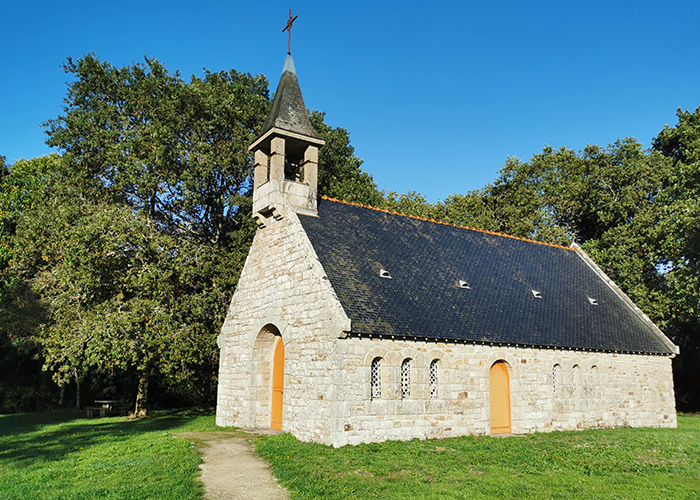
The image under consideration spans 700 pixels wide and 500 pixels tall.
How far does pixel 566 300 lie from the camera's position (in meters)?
20.5

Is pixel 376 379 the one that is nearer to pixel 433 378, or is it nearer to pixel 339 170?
pixel 433 378

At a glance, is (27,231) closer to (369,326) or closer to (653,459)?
(369,326)

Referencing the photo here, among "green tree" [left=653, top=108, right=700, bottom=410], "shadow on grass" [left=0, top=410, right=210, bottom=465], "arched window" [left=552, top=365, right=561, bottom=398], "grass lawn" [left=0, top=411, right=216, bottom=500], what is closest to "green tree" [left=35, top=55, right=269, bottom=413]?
"shadow on grass" [left=0, top=410, right=210, bottom=465]

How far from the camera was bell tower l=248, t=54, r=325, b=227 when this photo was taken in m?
17.4

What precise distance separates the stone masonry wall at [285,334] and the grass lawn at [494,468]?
1.22 m

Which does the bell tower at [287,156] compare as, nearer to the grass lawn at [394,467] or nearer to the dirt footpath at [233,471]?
the dirt footpath at [233,471]

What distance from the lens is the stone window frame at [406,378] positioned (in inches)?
552

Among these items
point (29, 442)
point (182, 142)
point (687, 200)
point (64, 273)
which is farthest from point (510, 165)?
point (29, 442)

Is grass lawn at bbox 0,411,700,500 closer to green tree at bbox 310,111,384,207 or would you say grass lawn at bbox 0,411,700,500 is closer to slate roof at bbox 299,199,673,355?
slate roof at bbox 299,199,673,355

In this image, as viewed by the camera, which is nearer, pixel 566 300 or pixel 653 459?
pixel 653 459

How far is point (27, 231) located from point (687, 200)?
27458 millimetres

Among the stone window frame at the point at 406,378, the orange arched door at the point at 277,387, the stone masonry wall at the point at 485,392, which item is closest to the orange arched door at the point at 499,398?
the stone masonry wall at the point at 485,392

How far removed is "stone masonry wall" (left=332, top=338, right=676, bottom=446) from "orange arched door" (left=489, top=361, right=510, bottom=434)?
198 millimetres

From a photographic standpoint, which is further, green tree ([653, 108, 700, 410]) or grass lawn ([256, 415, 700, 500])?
green tree ([653, 108, 700, 410])
